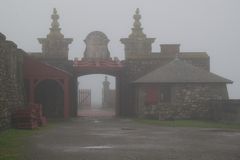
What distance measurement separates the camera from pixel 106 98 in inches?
2085

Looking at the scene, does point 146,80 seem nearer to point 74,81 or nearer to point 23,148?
point 74,81

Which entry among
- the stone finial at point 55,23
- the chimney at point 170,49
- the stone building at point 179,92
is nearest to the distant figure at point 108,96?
the stone finial at point 55,23

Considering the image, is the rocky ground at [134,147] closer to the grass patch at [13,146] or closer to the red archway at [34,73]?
the grass patch at [13,146]

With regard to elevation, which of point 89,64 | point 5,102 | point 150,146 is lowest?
point 150,146

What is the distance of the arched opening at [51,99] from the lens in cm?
3041

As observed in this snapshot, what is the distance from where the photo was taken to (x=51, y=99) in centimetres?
3080

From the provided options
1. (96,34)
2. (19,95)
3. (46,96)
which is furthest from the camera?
(96,34)

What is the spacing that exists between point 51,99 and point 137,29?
14.5 m

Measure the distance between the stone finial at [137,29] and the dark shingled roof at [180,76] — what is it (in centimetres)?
1130

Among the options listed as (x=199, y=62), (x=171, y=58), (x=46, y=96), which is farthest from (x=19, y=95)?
(x=199, y=62)

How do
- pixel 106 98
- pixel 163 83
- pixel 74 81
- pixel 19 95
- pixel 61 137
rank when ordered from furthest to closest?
pixel 106 98 < pixel 74 81 < pixel 163 83 < pixel 19 95 < pixel 61 137

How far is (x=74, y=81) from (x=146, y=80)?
694 centimetres

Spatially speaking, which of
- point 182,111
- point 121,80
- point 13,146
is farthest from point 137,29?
point 13,146

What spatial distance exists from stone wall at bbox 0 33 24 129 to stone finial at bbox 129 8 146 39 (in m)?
17.8
